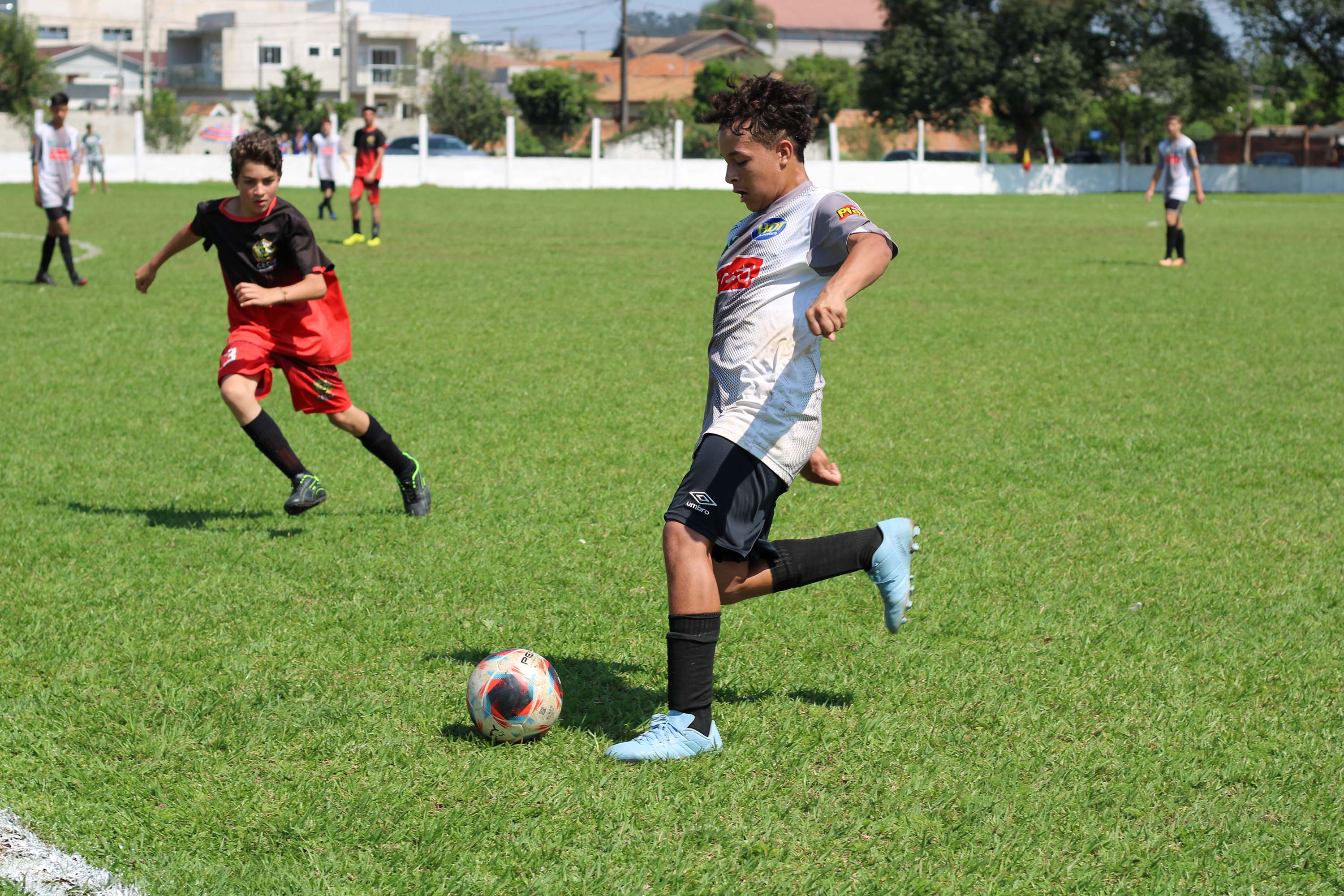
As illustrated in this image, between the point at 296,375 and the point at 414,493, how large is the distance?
0.74m

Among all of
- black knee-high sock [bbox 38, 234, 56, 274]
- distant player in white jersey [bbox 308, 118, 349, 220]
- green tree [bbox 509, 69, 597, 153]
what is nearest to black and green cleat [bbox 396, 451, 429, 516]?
black knee-high sock [bbox 38, 234, 56, 274]

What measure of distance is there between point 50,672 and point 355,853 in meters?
1.62

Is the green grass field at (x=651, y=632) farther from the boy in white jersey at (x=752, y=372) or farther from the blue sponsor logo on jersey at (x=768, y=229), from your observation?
the blue sponsor logo on jersey at (x=768, y=229)

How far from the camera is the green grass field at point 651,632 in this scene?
3.07 metres

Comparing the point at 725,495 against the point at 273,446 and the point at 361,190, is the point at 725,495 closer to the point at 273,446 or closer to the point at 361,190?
the point at 273,446

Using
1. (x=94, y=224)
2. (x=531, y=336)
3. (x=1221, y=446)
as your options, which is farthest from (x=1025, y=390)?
(x=94, y=224)

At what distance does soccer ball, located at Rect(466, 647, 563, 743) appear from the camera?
3.54 m

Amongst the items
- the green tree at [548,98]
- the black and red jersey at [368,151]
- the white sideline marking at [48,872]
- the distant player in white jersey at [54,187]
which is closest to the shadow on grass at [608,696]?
the white sideline marking at [48,872]

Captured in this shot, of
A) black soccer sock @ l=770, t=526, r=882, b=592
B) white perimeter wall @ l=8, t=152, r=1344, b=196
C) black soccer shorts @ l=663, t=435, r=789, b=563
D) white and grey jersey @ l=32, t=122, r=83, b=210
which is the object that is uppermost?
white perimeter wall @ l=8, t=152, r=1344, b=196

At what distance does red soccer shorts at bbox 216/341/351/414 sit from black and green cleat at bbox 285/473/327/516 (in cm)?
30

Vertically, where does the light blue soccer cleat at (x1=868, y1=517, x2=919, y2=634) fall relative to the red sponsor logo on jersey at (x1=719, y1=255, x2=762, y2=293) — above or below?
below

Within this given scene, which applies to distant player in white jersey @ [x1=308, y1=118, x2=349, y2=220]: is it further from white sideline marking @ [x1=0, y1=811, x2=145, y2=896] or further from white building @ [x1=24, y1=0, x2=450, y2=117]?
white building @ [x1=24, y1=0, x2=450, y2=117]

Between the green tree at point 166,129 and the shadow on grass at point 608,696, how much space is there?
172 ft

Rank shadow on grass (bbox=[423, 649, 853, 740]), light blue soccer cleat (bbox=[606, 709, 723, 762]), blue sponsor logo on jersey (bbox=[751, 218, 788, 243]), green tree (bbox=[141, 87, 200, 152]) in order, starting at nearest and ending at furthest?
light blue soccer cleat (bbox=[606, 709, 723, 762])
blue sponsor logo on jersey (bbox=[751, 218, 788, 243])
shadow on grass (bbox=[423, 649, 853, 740])
green tree (bbox=[141, 87, 200, 152])
